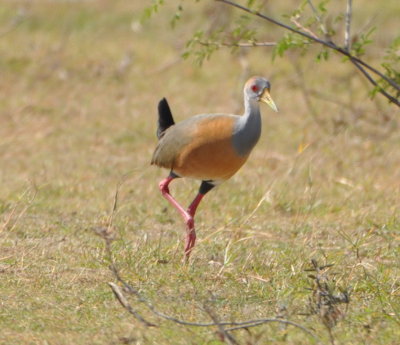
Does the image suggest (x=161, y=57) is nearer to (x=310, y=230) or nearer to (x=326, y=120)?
(x=326, y=120)

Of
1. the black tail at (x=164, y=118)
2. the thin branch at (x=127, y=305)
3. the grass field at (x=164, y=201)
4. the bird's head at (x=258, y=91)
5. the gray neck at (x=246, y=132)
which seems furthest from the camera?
the black tail at (x=164, y=118)

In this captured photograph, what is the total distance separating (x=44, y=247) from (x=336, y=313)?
6.45 ft

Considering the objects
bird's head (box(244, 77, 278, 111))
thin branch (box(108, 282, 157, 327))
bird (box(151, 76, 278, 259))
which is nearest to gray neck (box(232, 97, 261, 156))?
bird (box(151, 76, 278, 259))

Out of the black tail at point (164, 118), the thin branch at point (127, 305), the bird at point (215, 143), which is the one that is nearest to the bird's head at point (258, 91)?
the bird at point (215, 143)

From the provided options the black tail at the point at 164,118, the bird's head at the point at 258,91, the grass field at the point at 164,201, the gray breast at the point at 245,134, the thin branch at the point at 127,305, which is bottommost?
the grass field at the point at 164,201

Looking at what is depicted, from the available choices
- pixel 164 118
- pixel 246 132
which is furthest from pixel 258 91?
pixel 164 118

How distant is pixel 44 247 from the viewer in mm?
5516

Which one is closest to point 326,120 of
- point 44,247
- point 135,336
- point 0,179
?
point 0,179

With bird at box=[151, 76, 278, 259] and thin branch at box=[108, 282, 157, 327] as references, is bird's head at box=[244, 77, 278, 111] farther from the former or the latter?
thin branch at box=[108, 282, 157, 327]

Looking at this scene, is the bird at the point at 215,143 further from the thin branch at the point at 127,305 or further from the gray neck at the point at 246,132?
the thin branch at the point at 127,305

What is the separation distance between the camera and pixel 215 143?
518 centimetres

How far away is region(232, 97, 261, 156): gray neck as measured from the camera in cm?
518

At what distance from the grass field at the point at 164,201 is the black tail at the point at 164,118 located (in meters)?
0.43

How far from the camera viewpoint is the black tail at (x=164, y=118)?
5781 millimetres
